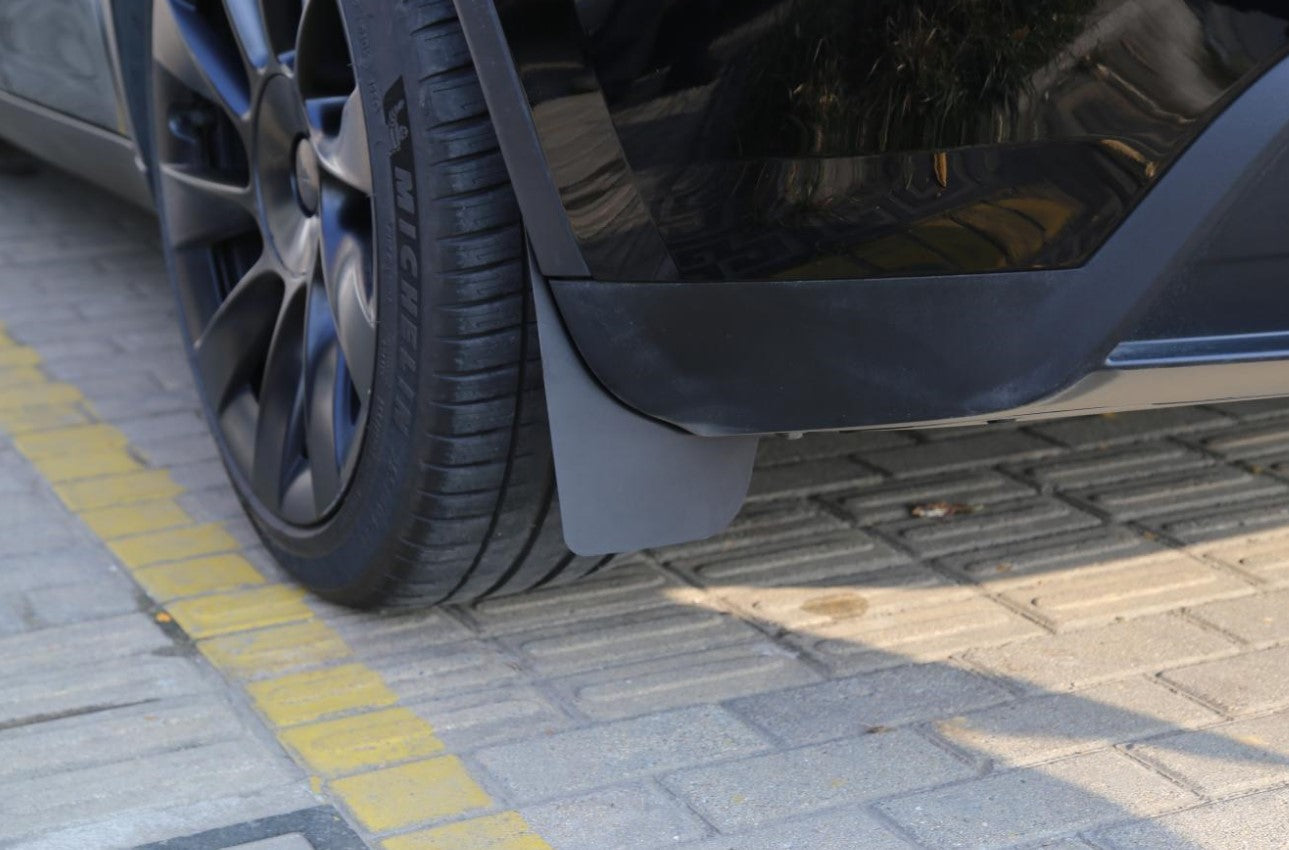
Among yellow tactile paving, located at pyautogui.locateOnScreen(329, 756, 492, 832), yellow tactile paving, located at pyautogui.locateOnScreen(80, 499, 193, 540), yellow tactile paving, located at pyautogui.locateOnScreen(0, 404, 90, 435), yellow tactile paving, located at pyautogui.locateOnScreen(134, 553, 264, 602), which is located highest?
yellow tactile paving, located at pyautogui.locateOnScreen(329, 756, 492, 832)

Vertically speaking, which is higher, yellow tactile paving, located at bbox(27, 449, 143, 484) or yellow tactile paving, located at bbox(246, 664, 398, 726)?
yellow tactile paving, located at bbox(246, 664, 398, 726)

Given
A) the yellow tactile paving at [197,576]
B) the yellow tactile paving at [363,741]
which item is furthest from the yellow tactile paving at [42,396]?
the yellow tactile paving at [363,741]

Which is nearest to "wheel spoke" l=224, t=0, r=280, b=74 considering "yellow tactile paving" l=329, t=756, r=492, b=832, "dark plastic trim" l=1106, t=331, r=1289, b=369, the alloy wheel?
the alloy wheel

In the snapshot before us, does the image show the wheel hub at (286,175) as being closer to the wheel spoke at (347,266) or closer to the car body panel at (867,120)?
the wheel spoke at (347,266)

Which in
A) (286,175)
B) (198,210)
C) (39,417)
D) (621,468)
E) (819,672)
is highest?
(286,175)

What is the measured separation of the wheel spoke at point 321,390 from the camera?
7.63 feet

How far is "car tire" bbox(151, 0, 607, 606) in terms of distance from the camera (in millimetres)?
1917

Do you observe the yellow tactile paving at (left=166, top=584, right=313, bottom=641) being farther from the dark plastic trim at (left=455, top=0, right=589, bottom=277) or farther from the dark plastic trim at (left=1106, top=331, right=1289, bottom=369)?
the dark plastic trim at (left=1106, top=331, right=1289, bottom=369)

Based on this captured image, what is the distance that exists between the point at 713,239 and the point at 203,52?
1124 millimetres

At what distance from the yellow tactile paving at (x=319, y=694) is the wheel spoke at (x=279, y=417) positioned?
34 cm

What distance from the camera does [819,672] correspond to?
2.21 m

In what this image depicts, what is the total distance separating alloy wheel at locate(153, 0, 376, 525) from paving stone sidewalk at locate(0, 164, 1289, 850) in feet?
0.81

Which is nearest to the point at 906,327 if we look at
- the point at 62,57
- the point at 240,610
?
the point at 240,610

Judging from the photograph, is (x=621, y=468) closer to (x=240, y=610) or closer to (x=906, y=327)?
(x=906, y=327)
